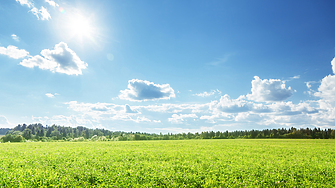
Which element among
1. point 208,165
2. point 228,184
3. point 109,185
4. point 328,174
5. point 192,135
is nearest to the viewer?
point 109,185

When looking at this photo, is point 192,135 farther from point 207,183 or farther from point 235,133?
point 207,183

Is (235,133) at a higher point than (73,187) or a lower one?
lower

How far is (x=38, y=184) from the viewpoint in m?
12.3

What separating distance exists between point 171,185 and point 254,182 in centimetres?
607

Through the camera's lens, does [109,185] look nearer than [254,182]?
Yes

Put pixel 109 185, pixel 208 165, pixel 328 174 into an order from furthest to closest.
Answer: pixel 208 165, pixel 328 174, pixel 109 185

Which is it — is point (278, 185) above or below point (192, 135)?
above

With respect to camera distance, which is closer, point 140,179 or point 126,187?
point 126,187

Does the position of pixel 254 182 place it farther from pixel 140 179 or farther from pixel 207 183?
pixel 140 179

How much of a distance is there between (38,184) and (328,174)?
2361 cm

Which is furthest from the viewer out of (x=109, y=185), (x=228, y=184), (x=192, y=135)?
(x=192, y=135)

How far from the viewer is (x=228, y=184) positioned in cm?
1244

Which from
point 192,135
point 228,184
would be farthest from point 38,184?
point 192,135

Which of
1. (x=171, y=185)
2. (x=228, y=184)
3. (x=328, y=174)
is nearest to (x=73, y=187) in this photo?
(x=171, y=185)
